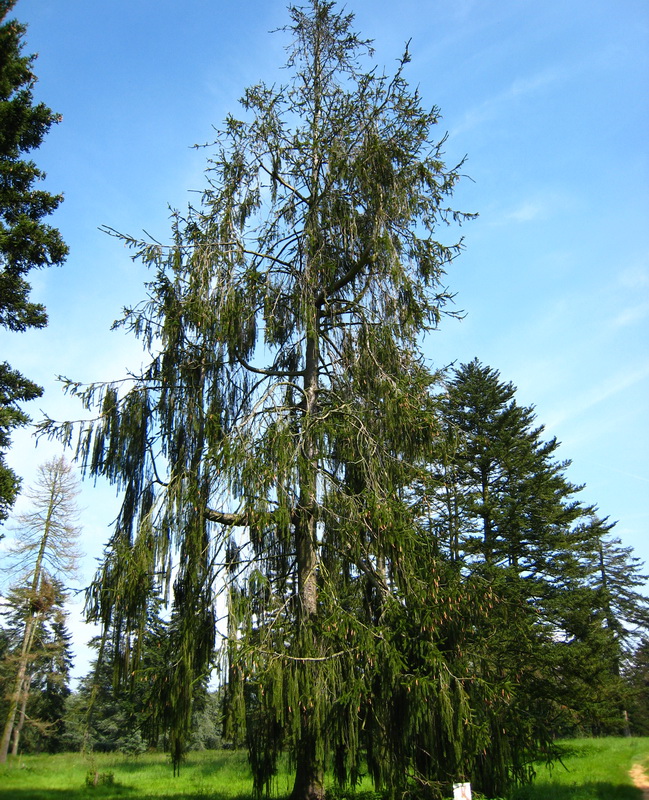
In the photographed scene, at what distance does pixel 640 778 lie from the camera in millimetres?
10680

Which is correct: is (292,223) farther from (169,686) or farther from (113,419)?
(169,686)

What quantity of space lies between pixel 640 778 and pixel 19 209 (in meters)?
15.7

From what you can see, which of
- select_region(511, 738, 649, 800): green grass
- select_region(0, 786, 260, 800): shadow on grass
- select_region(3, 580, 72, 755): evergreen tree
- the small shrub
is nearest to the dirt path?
select_region(511, 738, 649, 800): green grass

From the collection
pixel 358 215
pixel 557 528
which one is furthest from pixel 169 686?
pixel 557 528

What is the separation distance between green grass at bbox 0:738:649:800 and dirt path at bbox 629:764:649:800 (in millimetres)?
114

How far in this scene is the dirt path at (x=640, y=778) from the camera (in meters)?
9.23

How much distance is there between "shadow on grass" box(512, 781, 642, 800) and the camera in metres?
9.01

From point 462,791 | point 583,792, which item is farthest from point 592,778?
point 462,791

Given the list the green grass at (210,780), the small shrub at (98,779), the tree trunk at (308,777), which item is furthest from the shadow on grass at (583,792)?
the small shrub at (98,779)

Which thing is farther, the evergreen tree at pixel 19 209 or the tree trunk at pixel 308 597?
the evergreen tree at pixel 19 209

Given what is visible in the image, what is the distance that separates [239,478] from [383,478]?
2.00 metres

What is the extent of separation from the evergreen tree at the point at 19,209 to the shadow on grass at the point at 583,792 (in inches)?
424

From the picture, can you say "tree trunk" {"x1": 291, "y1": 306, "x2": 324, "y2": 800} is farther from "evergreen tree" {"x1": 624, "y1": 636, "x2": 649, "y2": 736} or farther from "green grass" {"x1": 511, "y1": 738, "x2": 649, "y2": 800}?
"evergreen tree" {"x1": 624, "y1": 636, "x2": 649, "y2": 736}

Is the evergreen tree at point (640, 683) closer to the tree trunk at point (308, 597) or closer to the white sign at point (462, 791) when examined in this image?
the tree trunk at point (308, 597)
